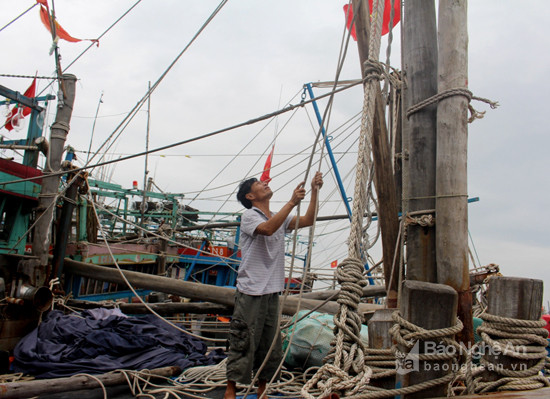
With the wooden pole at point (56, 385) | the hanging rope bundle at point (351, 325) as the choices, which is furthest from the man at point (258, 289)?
the wooden pole at point (56, 385)

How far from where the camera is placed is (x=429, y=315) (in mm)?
1212

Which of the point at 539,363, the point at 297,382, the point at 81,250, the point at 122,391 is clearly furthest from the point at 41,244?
the point at 539,363

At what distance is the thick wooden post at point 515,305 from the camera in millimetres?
1272

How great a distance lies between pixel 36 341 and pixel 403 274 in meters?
3.27

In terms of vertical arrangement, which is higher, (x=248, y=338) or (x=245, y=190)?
(x=245, y=190)

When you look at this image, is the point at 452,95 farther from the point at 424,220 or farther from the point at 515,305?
the point at 515,305

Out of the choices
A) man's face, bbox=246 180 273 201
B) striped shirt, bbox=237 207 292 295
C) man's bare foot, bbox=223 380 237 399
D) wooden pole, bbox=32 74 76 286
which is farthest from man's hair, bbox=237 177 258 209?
wooden pole, bbox=32 74 76 286

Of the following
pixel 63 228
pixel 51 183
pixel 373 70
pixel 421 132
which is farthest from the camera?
pixel 63 228

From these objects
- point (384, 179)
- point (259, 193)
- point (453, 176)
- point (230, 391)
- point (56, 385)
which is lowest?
point (56, 385)

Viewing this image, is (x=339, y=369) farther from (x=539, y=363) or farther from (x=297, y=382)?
(x=297, y=382)

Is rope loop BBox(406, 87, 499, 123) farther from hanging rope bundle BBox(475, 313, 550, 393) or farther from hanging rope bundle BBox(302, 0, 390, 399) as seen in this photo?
hanging rope bundle BBox(475, 313, 550, 393)

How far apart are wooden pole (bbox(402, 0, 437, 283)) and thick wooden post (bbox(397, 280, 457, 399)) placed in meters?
1.19

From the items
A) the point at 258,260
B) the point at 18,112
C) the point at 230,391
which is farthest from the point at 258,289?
the point at 18,112

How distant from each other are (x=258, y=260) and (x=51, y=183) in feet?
10.6
